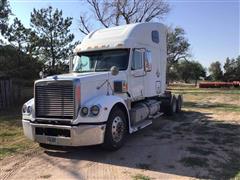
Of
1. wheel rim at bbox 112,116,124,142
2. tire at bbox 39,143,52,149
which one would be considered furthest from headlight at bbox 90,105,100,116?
tire at bbox 39,143,52,149

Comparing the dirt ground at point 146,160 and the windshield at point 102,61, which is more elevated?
the windshield at point 102,61

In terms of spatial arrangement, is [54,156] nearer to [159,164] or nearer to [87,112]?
[87,112]

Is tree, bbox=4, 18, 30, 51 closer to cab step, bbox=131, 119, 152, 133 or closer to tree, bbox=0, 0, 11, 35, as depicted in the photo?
tree, bbox=0, 0, 11, 35

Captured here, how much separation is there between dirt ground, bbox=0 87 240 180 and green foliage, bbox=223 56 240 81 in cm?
6755

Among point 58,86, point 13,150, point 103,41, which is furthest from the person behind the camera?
point 103,41

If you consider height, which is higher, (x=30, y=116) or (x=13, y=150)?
(x=30, y=116)

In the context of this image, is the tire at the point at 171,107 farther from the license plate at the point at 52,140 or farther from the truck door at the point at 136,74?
the license plate at the point at 52,140

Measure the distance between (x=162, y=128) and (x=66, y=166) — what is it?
4.89 metres

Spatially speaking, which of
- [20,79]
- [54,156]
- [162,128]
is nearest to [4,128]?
[54,156]

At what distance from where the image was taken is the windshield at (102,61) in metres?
9.56

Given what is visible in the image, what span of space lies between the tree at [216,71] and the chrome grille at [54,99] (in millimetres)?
75823

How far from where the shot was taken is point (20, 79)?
23.5m

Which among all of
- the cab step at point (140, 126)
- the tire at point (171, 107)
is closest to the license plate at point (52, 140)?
Result: the cab step at point (140, 126)

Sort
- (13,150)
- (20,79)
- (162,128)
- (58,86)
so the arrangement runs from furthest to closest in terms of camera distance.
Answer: (20,79) → (162,128) → (13,150) → (58,86)
